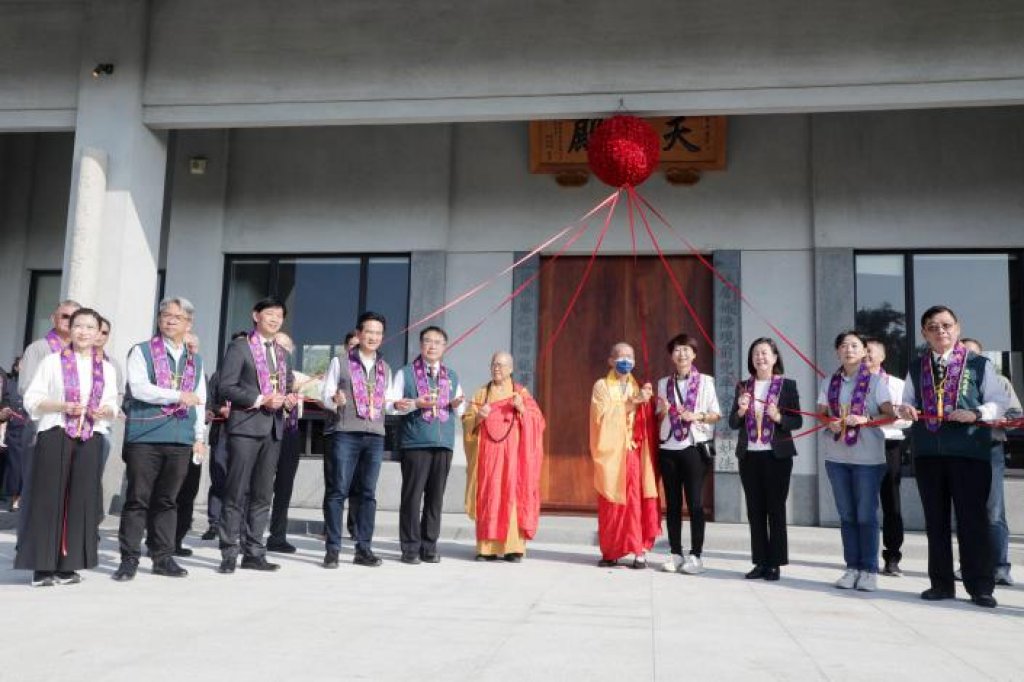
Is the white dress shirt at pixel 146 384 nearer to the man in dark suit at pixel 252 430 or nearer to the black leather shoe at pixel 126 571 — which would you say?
the man in dark suit at pixel 252 430

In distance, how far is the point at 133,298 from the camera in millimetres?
6988

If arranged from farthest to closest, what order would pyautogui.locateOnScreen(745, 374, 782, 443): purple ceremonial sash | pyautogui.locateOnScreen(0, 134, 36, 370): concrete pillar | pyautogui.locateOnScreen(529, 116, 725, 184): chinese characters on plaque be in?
pyautogui.locateOnScreen(0, 134, 36, 370): concrete pillar < pyautogui.locateOnScreen(529, 116, 725, 184): chinese characters on plaque < pyautogui.locateOnScreen(745, 374, 782, 443): purple ceremonial sash

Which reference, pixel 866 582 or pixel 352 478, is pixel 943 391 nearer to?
pixel 866 582

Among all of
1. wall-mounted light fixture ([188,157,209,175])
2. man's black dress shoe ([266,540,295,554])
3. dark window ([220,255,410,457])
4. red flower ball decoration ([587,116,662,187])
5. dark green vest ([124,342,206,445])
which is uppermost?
wall-mounted light fixture ([188,157,209,175])

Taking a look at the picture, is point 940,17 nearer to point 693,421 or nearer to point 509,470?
point 693,421

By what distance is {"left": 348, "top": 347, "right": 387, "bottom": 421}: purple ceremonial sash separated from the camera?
514cm

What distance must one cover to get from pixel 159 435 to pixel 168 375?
32cm

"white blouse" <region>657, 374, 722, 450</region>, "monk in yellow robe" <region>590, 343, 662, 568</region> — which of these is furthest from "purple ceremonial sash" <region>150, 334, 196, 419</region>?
"white blouse" <region>657, 374, 722, 450</region>

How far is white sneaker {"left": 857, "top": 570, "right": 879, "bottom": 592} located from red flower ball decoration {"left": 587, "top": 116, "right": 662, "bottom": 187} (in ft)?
10.1

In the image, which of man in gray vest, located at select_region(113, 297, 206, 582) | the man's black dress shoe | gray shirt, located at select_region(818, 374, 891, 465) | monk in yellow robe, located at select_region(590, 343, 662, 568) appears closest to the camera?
man in gray vest, located at select_region(113, 297, 206, 582)

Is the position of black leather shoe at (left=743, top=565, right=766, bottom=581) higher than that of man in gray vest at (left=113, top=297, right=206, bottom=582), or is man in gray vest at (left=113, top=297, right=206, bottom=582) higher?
man in gray vest at (left=113, top=297, right=206, bottom=582)

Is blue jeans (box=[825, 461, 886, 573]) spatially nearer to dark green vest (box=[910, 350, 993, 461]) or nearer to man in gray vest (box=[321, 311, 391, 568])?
dark green vest (box=[910, 350, 993, 461])

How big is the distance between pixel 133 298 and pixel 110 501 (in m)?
1.73

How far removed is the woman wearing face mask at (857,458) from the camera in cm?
465
